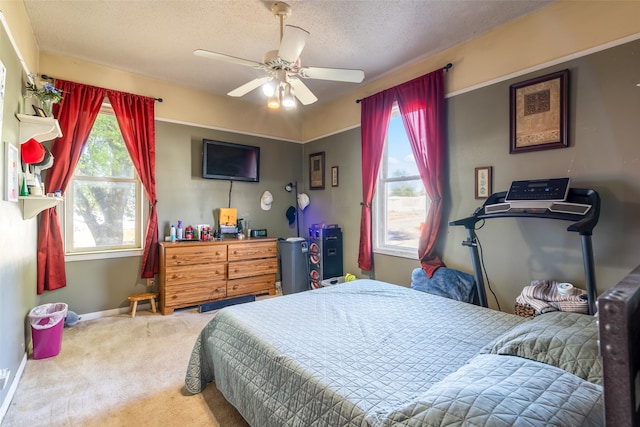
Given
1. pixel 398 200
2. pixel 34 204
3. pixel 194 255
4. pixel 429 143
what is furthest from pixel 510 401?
pixel 194 255

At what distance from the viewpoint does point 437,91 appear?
310 centimetres

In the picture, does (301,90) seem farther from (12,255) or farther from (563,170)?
(12,255)

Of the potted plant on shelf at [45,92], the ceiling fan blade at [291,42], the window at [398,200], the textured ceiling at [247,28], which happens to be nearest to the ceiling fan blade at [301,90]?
the ceiling fan blade at [291,42]

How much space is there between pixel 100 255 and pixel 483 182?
4238mm

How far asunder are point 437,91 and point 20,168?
3.68 m

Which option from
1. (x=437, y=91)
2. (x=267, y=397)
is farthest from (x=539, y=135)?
(x=267, y=397)

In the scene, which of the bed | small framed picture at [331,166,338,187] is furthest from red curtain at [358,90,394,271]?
the bed

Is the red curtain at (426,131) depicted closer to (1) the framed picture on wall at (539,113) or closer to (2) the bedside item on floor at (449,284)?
(2) the bedside item on floor at (449,284)

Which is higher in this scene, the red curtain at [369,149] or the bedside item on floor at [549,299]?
the red curtain at [369,149]

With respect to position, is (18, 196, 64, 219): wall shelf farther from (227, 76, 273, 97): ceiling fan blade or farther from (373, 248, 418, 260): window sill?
(373, 248, 418, 260): window sill

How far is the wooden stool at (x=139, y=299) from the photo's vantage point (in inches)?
140

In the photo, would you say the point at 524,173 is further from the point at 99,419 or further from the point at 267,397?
the point at 99,419

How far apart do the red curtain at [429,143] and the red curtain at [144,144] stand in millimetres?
3103

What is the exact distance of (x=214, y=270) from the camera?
12.8 feet
